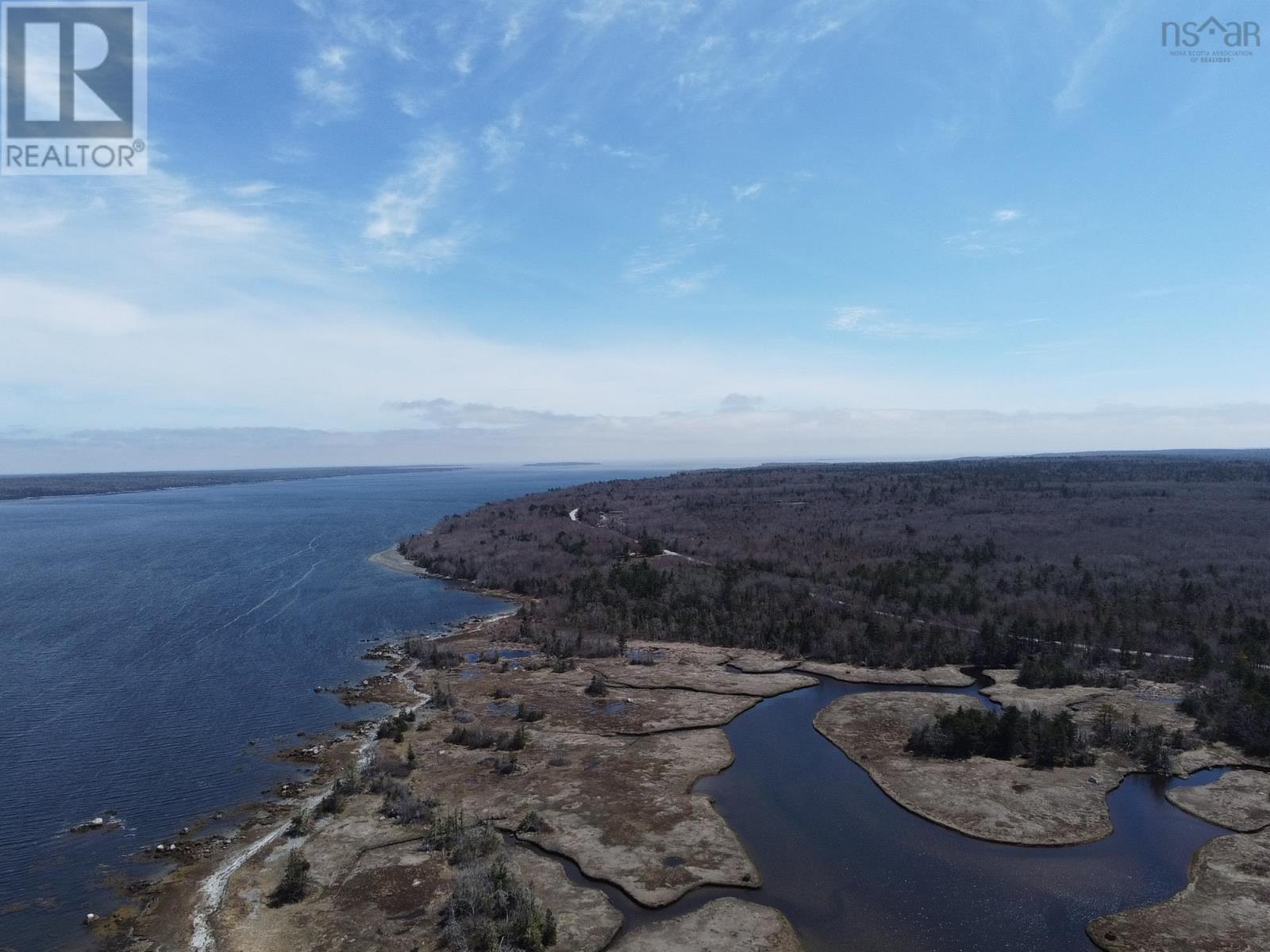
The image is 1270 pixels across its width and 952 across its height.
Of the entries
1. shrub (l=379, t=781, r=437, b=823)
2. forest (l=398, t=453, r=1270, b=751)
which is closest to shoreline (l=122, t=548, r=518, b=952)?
shrub (l=379, t=781, r=437, b=823)

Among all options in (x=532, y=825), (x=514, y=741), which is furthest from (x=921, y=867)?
(x=514, y=741)

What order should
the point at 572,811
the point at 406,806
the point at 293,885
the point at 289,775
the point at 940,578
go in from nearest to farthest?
the point at 293,885 → the point at 406,806 → the point at 572,811 → the point at 289,775 → the point at 940,578

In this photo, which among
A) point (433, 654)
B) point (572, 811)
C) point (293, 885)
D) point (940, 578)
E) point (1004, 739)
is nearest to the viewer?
point (293, 885)

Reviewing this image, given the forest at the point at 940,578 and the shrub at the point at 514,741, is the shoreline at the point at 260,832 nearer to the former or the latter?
the shrub at the point at 514,741

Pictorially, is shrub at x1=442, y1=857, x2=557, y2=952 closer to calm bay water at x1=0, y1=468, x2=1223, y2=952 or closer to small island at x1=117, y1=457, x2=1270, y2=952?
small island at x1=117, y1=457, x2=1270, y2=952

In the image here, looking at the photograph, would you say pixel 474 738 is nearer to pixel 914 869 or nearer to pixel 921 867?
pixel 914 869

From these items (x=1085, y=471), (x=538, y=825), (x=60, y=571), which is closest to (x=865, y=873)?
(x=538, y=825)
